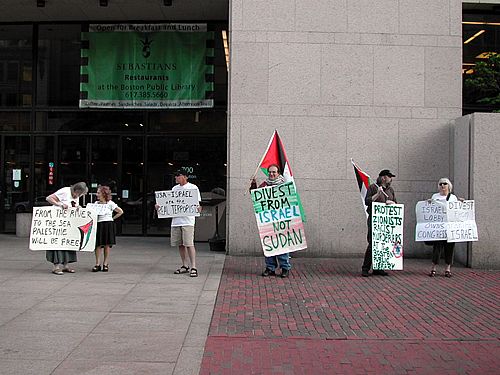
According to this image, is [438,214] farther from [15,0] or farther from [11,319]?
[15,0]

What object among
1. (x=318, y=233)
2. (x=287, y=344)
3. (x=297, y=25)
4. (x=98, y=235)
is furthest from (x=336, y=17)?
(x=287, y=344)

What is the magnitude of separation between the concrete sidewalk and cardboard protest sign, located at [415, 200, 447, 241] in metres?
3.77

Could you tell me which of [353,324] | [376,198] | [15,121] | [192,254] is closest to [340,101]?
[376,198]

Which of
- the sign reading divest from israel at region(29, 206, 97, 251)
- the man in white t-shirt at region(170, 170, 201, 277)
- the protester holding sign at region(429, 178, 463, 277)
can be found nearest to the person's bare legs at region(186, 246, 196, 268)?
the man in white t-shirt at region(170, 170, 201, 277)

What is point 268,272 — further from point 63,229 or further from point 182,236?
point 63,229

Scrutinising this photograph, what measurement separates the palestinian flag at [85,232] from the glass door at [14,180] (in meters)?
6.31

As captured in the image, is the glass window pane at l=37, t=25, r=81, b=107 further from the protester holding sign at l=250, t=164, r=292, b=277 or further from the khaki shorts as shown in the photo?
the protester holding sign at l=250, t=164, r=292, b=277

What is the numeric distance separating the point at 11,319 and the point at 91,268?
366 centimetres

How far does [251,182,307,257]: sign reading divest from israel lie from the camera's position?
979 cm

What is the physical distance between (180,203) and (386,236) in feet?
12.0

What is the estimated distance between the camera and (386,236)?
9.90 meters

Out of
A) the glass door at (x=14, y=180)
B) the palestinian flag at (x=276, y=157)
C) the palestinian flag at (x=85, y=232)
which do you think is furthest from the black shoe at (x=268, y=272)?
the glass door at (x=14, y=180)

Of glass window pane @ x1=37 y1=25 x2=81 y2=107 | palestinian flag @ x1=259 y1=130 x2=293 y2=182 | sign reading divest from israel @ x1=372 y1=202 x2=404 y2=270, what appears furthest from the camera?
glass window pane @ x1=37 y1=25 x2=81 y2=107

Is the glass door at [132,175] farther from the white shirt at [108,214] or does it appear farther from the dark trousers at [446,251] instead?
the dark trousers at [446,251]
